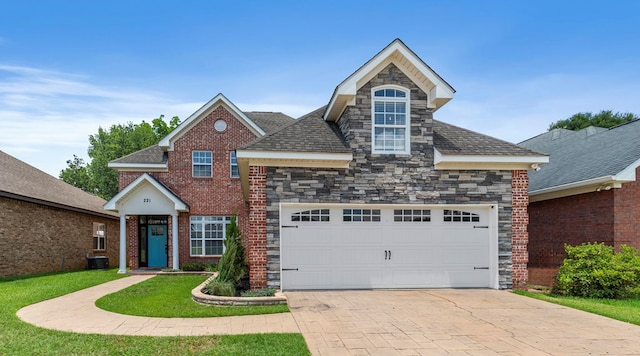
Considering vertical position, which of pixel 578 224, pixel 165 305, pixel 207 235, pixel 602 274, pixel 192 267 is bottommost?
pixel 192 267

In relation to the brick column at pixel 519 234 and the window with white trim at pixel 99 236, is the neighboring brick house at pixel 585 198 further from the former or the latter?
the window with white trim at pixel 99 236

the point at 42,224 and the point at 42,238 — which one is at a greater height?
the point at 42,224

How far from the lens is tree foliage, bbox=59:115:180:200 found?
41.7m

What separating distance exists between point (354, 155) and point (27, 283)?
471 inches

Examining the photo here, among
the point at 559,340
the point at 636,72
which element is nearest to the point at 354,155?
the point at 559,340

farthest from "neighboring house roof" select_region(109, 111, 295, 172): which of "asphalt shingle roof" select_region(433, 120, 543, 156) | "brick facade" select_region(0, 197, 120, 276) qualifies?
"asphalt shingle roof" select_region(433, 120, 543, 156)

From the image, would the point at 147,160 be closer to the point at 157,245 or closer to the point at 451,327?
the point at 157,245

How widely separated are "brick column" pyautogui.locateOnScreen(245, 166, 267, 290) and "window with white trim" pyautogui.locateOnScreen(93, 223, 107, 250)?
1680cm

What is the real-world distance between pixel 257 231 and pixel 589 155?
39.3 ft

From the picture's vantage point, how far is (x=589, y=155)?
1507 centimetres

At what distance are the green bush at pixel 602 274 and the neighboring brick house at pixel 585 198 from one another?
2.60ft

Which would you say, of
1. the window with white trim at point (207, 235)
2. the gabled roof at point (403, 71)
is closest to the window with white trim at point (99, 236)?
the window with white trim at point (207, 235)

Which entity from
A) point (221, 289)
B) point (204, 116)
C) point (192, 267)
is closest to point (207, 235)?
point (192, 267)

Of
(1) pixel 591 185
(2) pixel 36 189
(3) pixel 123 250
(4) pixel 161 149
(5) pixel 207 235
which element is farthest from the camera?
(4) pixel 161 149
